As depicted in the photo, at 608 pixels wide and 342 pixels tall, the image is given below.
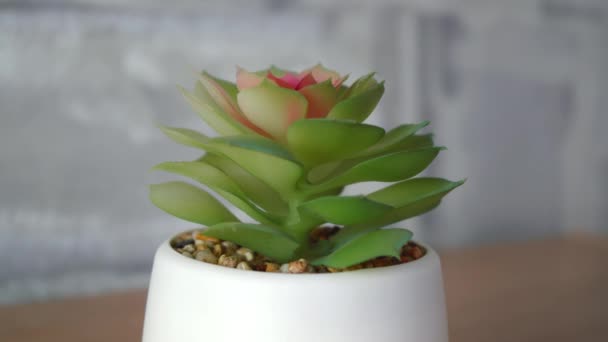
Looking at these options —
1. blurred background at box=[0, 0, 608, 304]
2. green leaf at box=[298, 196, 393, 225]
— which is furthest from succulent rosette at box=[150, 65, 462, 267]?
blurred background at box=[0, 0, 608, 304]

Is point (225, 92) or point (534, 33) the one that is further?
point (534, 33)

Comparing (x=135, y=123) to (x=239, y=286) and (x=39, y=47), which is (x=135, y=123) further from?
(x=239, y=286)

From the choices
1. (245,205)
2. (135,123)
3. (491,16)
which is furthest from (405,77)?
(245,205)

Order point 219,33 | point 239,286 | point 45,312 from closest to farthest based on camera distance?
point 239,286 < point 45,312 < point 219,33

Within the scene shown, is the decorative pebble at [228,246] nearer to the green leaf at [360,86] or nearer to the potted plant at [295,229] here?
the potted plant at [295,229]

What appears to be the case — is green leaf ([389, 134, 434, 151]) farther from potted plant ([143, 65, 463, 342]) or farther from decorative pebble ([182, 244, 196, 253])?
decorative pebble ([182, 244, 196, 253])

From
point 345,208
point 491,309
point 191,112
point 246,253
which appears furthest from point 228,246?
point 191,112

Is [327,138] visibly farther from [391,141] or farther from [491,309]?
[491,309]
